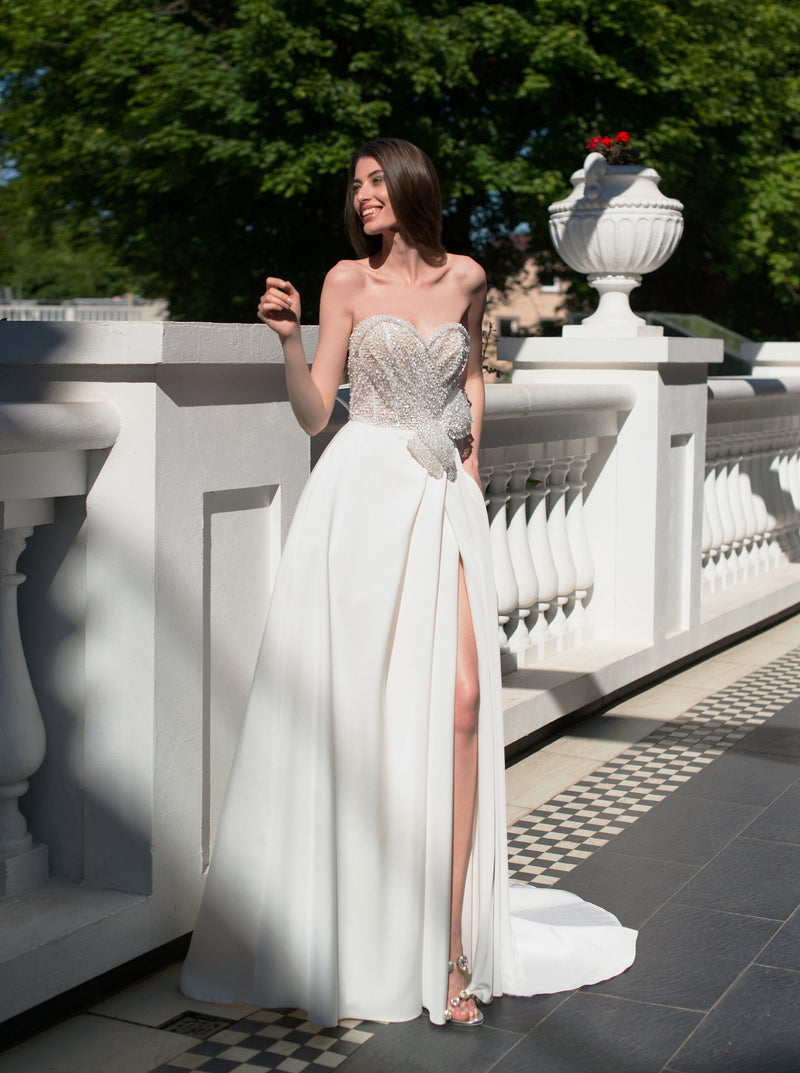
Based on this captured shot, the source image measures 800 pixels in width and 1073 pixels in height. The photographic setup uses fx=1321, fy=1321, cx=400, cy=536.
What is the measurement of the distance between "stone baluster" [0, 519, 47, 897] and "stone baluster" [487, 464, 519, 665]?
7.63 ft

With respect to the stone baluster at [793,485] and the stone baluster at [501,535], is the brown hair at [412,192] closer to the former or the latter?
the stone baluster at [501,535]

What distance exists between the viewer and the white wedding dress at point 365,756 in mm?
2781

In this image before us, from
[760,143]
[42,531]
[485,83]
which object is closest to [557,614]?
[42,531]

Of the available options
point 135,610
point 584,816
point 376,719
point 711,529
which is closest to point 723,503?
point 711,529

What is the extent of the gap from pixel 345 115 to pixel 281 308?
1643 centimetres

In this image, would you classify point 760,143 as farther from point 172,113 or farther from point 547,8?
point 172,113

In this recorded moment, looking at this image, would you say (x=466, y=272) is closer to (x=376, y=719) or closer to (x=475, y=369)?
(x=475, y=369)

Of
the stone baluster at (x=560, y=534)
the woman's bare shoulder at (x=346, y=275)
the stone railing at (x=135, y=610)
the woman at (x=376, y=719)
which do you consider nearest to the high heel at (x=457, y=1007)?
the woman at (x=376, y=719)

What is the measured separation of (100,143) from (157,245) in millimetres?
2074

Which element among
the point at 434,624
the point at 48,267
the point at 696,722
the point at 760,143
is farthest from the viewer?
the point at 48,267

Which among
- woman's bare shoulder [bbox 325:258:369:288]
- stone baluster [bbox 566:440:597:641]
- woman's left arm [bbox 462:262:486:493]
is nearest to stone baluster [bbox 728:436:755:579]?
stone baluster [bbox 566:440:597:641]

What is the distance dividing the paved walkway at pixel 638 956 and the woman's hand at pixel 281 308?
1448mm

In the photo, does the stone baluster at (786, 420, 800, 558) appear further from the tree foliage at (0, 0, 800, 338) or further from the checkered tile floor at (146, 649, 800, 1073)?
the tree foliage at (0, 0, 800, 338)

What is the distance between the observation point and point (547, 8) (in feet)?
63.9
